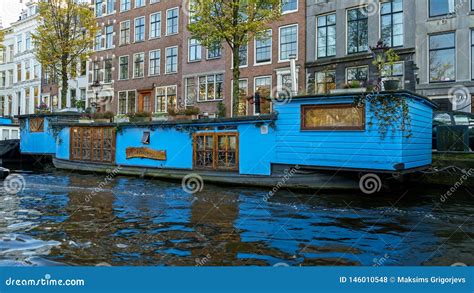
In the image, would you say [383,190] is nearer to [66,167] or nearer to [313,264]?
[313,264]

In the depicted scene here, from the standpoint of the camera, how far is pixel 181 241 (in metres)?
6.91

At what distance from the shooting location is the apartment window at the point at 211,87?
30.7 meters

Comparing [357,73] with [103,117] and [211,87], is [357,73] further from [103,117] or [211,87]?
[103,117]

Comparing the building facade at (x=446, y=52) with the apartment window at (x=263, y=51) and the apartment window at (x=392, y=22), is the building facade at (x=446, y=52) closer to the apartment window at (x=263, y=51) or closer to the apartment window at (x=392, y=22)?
the apartment window at (x=392, y=22)

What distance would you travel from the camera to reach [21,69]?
5122 cm

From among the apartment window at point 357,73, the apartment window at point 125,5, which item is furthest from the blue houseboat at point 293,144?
the apartment window at point 125,5

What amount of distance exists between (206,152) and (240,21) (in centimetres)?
728

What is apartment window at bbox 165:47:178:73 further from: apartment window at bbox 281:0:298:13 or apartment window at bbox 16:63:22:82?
apartment window at bbox 16:63:22:82

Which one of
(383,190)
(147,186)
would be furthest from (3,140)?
(383,190)

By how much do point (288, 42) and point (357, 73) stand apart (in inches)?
213

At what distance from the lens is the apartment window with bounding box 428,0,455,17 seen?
2180cm

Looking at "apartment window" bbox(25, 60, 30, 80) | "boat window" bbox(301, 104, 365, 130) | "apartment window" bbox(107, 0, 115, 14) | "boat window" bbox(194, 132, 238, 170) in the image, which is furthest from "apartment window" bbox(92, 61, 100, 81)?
"boat window" bbox(301, 104, 365, 130)

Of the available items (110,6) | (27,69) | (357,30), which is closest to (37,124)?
(357,30)

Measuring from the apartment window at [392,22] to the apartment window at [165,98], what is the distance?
55.3 feet
